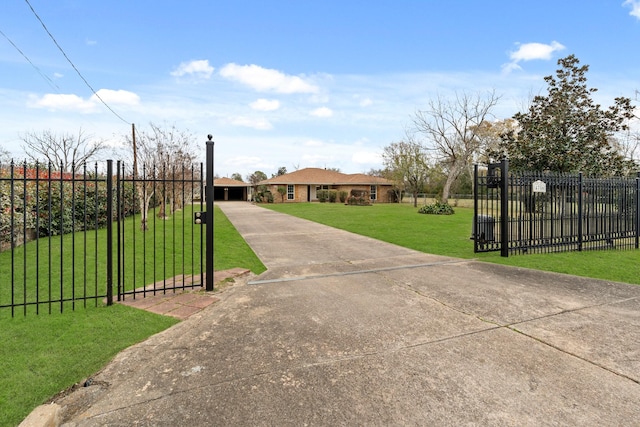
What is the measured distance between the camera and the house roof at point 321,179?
38438 millimetres

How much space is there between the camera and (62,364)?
262cm

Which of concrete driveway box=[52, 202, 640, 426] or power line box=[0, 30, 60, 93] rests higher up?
power line box=[0, 30, 60, 93]

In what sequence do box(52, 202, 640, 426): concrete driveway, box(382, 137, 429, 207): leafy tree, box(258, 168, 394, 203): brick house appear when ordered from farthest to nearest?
box(258, 168, 394, 203): brick house, box(382, 137, 429, 207): leafy tree, box(52, 202, 640, 426): concrete driveway

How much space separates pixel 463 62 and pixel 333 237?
9.12m

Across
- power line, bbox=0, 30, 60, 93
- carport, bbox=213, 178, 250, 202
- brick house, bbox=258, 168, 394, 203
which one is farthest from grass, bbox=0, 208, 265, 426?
carport, bbox=213, 178, 250, 202

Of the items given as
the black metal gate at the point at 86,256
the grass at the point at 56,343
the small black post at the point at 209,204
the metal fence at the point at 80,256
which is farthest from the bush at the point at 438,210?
the grass at the point at 56,343

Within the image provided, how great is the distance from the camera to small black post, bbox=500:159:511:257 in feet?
23.1

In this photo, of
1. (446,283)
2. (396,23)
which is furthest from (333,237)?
(396,23)

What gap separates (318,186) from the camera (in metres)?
39.8

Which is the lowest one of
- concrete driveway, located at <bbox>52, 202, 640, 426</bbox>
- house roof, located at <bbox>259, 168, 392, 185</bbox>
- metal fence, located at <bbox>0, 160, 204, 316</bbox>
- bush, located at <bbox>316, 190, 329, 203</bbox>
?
concrete driveway, located at <bbox>52, 202, 640, 426</bbox>

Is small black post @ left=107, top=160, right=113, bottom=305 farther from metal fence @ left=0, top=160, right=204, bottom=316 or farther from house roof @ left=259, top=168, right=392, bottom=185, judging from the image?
house roof @ left=259, top=168, right=392, bottom=185

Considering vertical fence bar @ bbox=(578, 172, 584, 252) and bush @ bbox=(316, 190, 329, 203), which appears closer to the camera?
vertical fence bar @ bbox=(578, 172, 584, 252)

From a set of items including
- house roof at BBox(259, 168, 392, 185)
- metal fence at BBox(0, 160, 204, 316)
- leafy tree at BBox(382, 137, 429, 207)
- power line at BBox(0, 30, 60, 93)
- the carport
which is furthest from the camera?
the carport

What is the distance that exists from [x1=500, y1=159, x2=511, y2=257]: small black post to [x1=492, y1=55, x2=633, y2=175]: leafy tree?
892 centimetres
